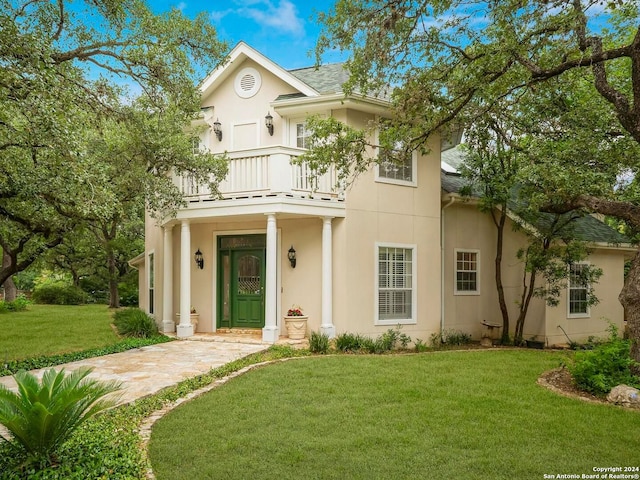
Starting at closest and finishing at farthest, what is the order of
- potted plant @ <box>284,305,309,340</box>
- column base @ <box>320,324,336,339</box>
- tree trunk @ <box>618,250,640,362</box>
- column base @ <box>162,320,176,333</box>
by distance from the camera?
tree trunk @ <box>618,250,640,362</box> → column base @ <box>320,324,336,339</box> → potted plant @ <box>284,305,309,340</box> → column base @ <box>162,320,176,333</box>

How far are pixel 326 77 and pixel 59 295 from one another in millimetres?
20385

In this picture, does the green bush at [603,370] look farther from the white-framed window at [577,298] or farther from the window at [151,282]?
the window at [151,282]

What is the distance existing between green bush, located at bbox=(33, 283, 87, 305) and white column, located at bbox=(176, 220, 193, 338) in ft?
58.0

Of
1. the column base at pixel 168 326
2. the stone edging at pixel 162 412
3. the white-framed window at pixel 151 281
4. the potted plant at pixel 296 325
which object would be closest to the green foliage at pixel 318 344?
the potted plant at pixel 296 325

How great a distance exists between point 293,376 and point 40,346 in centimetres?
711

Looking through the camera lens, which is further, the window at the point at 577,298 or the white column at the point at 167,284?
the window at the point at 577,298

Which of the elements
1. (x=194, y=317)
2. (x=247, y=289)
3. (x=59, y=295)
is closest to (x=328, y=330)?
(x=247, y=289)

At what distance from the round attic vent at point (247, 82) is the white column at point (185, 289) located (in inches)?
156

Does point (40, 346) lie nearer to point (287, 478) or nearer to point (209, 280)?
point (209, 280)

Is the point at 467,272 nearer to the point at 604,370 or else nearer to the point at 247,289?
the point at 247,289

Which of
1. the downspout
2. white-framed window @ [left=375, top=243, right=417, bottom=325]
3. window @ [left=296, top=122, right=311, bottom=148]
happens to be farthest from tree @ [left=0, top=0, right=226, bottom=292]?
the downspout

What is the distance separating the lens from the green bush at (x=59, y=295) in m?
27.5

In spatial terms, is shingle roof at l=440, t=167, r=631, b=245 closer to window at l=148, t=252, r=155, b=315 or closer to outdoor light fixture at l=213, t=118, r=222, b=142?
outdoor light fixture at l=213, t=118, r=222, b=142

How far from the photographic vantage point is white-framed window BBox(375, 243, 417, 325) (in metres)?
12.9
